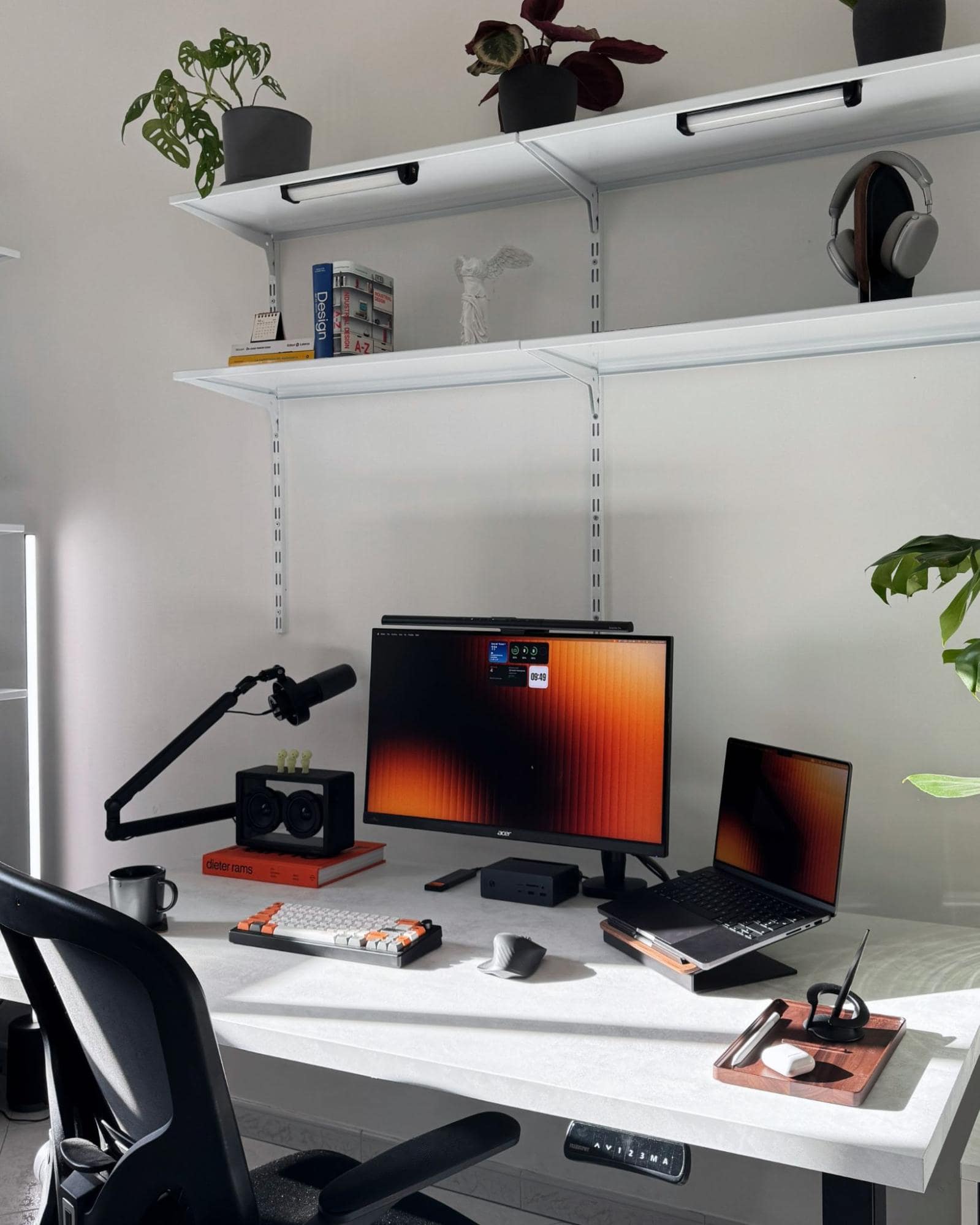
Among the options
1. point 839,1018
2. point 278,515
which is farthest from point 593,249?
point 839,1018

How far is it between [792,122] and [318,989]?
1.55 m

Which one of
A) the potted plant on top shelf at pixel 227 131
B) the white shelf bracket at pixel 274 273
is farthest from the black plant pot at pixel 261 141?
the white shelf bracket at pixel 274 273

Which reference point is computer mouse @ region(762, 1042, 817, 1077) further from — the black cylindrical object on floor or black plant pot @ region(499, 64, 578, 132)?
the black cylindrical object on floor

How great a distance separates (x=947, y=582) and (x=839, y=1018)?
56 cm

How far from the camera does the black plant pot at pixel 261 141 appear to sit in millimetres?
2113

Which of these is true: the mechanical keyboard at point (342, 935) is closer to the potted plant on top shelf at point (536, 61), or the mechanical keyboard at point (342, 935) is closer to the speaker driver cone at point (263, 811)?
the speaker driver cone at point (263, 811)

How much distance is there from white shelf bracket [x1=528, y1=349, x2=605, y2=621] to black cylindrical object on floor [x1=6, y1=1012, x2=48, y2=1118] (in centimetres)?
165

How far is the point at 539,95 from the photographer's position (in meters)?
1.90

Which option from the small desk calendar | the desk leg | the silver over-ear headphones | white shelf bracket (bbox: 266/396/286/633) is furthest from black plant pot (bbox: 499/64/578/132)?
the desk leg

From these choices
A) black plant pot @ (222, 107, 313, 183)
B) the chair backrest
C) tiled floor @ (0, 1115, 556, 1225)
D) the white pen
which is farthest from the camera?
tiled floor @ (0, 1115, 556, 1225)

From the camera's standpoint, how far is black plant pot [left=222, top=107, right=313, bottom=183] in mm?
2113

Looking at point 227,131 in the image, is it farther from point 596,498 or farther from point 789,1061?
point 789,1061

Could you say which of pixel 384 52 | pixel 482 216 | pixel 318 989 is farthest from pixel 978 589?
pixel 384 52

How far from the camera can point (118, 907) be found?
1.76m
